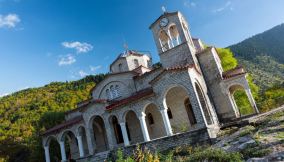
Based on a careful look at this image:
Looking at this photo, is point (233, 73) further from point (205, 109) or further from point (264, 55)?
point (264, 55)

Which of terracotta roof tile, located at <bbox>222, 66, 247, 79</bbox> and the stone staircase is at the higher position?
terracotta roof tile, located at <bbox>222, 66, 247, 79</bbox>

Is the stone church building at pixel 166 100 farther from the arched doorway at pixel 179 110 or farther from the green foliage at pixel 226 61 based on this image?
the green foliage at pixel 226 61

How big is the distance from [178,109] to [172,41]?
6071mm

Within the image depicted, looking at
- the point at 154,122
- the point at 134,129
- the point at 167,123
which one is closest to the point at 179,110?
the point at 154,122

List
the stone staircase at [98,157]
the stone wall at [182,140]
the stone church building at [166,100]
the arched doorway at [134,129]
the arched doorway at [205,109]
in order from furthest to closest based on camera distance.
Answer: the arched doorway at [134,129] → the stone staircase at [98,157] → the arched doorway at [205,109] → the stone church building at [166,100] → the stone wall at [182,140]

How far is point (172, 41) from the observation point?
19.2 m

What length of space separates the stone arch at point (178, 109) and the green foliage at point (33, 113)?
20.2 m

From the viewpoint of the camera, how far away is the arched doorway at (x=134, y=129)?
728 inches

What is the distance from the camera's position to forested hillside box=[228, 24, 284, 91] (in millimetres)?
60466

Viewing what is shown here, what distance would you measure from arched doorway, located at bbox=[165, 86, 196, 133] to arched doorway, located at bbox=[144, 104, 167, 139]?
1040 millimetres

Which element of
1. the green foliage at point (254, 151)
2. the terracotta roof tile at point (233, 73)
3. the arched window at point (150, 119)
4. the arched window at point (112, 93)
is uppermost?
the arched window at point (112, 93)

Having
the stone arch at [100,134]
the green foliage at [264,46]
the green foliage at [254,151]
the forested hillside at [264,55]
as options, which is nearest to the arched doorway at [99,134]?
the stone arch at [100,134]

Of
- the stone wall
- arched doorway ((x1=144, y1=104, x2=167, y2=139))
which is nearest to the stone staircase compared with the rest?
the stone wall

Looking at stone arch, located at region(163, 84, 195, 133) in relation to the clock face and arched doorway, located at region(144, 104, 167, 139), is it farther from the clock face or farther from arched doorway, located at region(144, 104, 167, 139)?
the clock face
